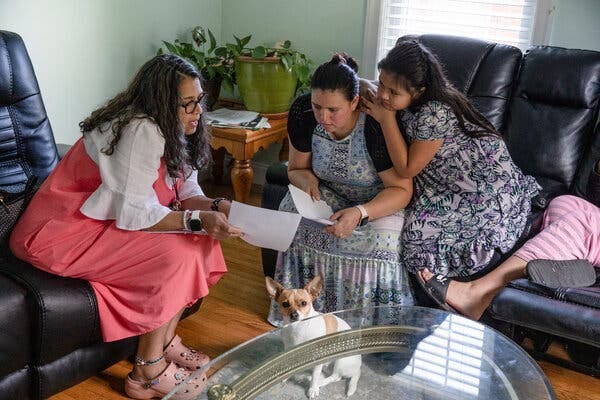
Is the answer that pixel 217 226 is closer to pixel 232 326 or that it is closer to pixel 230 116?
pixel 232 326

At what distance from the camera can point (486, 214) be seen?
7.41 feet

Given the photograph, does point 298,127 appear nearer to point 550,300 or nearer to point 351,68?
point 351,68

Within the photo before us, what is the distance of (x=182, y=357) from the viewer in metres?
2.16

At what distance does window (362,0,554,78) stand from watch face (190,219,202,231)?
170 centimetres

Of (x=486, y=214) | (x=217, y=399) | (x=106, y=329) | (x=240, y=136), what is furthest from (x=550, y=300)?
(x=240, y=136)

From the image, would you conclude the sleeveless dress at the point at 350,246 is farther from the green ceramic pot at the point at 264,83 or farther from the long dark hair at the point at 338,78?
the green ceramic pot at the point at 264,83

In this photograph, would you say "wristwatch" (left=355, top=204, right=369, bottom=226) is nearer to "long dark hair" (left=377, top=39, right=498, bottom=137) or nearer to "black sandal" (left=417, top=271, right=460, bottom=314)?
"black sandal" (left=417, top=271, right=460, bottom=314)

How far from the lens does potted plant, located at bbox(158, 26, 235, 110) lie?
3381 mm

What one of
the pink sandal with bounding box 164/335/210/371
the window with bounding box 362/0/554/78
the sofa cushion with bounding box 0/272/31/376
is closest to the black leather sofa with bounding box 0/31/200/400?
the sofa cushion with bounding box 0/272/31/376

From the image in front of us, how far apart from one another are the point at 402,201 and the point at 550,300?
55 cm

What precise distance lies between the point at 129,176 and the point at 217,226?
283 mm

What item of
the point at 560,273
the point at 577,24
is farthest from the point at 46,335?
the point at 577,24

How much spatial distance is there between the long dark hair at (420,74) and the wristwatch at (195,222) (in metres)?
0.72

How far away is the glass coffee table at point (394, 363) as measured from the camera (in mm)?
1526
